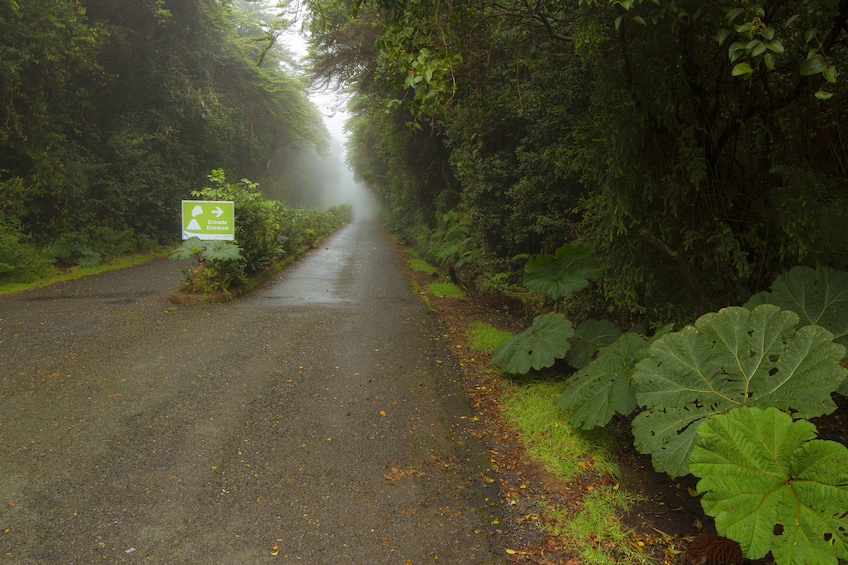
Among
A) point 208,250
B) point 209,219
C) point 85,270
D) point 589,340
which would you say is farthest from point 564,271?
point 85,270

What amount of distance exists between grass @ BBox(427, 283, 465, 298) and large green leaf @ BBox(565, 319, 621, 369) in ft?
19.7

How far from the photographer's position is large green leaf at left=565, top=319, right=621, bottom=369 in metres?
4.96

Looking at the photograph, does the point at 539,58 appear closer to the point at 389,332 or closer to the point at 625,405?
the point at 389,332

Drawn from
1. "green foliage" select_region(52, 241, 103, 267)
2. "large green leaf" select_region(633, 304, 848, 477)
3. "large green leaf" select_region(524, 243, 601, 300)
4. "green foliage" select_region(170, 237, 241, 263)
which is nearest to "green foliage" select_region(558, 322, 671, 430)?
"large green leaf" select_region(633, 304, 848, 477)

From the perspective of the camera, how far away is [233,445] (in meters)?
4.28

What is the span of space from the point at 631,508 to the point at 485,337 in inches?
164

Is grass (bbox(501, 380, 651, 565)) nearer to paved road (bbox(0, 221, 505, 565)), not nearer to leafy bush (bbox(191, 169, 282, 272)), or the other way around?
paved road (bbox(0, 221, 505, 565))

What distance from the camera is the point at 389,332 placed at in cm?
779

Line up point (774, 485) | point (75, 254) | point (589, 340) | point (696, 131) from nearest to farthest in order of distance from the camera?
point (774, 485)
point (696, 131)
point (589, 340)
point (75, 254)

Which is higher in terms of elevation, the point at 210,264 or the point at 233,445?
the point at 210,264

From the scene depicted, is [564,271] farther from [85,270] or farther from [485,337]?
[85,270]

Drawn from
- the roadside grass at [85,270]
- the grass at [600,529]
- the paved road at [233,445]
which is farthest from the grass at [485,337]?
the roadside grass at [85,270]

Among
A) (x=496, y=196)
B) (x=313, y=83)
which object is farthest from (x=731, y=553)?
(x=313, y=83)

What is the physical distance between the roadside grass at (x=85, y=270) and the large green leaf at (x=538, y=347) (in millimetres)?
10039
